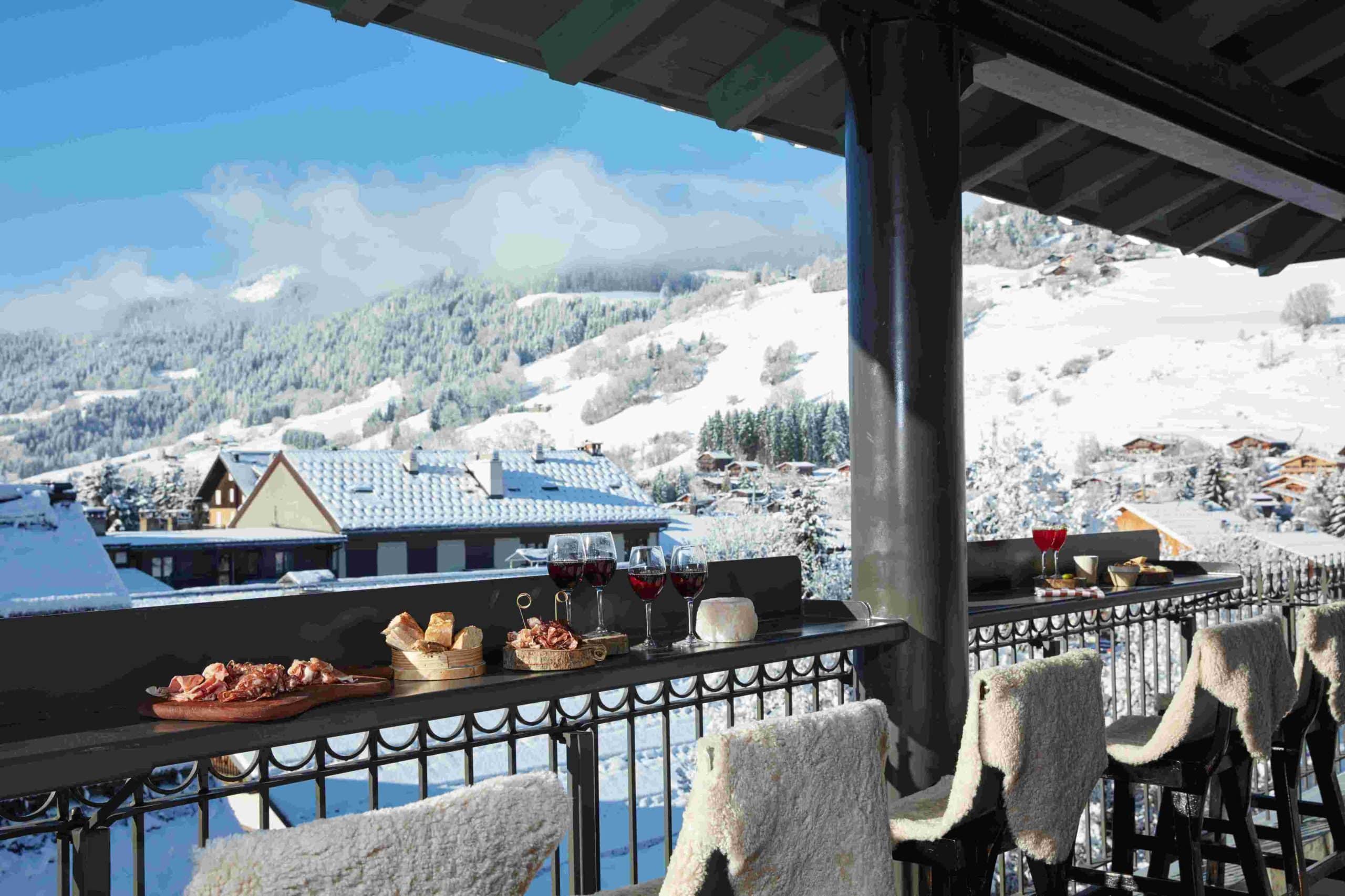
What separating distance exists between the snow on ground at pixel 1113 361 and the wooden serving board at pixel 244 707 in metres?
22.7

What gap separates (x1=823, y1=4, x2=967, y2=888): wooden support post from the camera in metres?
2.44

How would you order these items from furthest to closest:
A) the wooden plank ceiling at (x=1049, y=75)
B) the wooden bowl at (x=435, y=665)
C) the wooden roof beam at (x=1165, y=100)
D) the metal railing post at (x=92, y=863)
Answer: the wooden roof beam at (x=1165, y=100)
the wooden plank ceiling at (x=1049, y=75)
the wooden bowl at (x=435, y=665)
the metal railing post at (x=92, y=863)

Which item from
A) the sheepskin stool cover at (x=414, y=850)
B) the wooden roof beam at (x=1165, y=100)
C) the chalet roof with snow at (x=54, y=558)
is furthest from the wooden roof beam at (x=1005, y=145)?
the chalet roof with snow at (x=54, y=558)

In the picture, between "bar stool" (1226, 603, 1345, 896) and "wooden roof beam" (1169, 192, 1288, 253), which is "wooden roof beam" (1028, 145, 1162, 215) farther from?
"bar stool" (1226, 603, 1345, 896)

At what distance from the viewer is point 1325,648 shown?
2607 mm

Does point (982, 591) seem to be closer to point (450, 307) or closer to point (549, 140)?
point (450, 307)

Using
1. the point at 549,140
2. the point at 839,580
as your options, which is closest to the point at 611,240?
the point at 549,140

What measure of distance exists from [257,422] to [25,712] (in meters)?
37.0

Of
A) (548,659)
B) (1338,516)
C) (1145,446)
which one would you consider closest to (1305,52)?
(548,659)

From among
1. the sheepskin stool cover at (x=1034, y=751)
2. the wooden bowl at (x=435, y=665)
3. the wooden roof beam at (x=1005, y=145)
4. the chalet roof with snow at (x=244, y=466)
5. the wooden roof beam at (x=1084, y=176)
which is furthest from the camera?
the chalet roof with snow at (x=244, y=466)

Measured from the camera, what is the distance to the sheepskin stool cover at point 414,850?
0.81 metres

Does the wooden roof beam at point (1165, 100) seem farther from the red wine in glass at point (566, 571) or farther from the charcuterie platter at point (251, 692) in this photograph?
the charcuterie platter at point (251, 692)

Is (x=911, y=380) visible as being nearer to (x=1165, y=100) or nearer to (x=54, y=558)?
(x=1165, y=100)

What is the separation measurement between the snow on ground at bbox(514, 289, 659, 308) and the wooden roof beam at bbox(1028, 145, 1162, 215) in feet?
115
